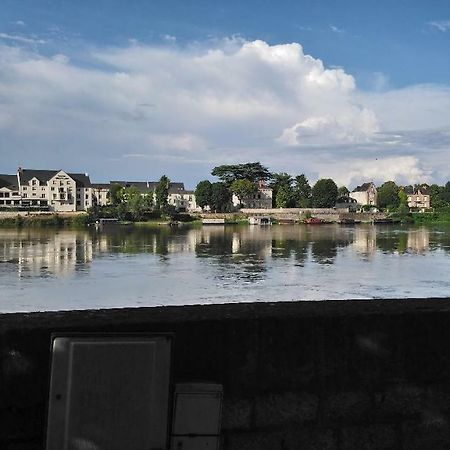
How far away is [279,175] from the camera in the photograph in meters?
152

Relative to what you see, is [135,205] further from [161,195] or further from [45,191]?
[45,191]

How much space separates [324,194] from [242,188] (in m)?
26.9

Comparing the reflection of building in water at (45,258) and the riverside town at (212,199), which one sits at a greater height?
the riverside town at (212,199)

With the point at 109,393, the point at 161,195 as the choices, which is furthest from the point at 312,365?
the point at 161,195

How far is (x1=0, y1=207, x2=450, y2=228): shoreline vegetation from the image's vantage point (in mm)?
105075

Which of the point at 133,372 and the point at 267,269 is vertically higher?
the point at 133,372

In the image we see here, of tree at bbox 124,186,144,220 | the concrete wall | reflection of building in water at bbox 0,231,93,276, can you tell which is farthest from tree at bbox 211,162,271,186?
the concrete wall

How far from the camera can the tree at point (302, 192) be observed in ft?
487

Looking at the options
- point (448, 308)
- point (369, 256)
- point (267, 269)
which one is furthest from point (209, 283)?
point (448, 308)

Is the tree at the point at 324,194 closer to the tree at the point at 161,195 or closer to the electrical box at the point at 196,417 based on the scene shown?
the tree at the point at 161,195

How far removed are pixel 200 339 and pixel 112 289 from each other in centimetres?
2500

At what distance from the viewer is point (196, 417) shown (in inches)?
122

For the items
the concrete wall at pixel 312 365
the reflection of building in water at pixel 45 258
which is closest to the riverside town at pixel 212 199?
the reflection of building in water at pixel 45 258

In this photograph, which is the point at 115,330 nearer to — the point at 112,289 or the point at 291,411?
the point at 291,411
